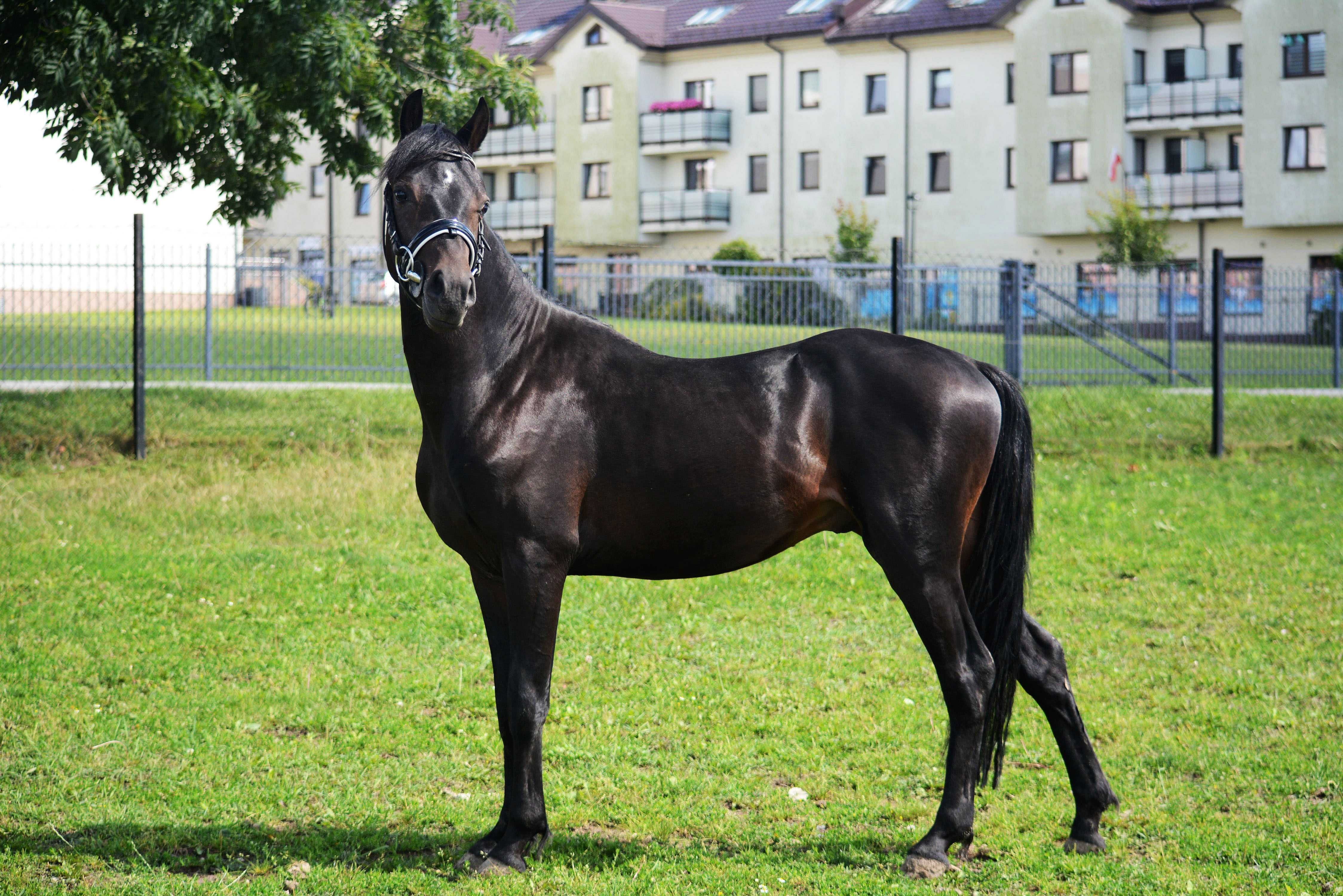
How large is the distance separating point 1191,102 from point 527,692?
1692 inches

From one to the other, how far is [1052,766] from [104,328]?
581 inches

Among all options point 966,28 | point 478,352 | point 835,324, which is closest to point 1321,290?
point 835,324

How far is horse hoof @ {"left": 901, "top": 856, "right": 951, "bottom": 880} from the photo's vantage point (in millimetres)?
4555

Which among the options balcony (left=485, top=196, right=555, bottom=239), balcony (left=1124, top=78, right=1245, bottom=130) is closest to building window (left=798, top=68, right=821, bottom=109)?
balcony (left=485, top=196, right=555, bottom=239)

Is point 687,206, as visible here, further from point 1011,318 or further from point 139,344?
point 139,344

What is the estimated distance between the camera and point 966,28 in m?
45.6

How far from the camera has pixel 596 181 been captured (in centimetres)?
5472

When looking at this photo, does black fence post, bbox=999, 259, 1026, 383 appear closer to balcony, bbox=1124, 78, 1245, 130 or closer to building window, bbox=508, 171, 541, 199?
balcony, bbox=1124, 78, 1245, 130

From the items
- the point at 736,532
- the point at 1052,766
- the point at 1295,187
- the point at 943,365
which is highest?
the point at 1295,187

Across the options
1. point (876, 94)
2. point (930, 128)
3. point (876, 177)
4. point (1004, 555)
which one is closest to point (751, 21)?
point (876, 94)

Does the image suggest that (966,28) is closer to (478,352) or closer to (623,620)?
(623,620)

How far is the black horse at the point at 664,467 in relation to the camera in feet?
14.9

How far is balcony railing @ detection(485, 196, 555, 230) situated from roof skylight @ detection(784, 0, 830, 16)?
11.6 m

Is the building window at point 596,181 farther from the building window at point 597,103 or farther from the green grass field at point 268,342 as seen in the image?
the green grass field at point 268,342
